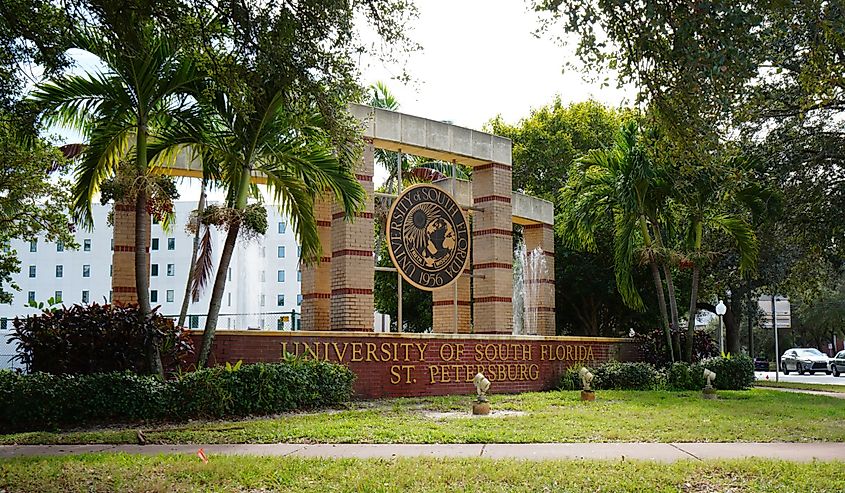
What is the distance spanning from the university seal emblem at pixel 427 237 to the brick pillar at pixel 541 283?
4.82 m

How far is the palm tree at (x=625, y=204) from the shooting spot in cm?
2358

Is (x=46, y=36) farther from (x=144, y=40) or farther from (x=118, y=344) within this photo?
(x=118, y=344)

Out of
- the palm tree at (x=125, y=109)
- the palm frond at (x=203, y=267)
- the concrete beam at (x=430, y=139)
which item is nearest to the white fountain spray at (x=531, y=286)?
the concrete beam at (x=430, y=139)

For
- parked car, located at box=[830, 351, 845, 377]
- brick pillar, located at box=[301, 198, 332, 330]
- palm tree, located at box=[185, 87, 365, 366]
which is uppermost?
palm tree, located at box=[185, 87, 365, 366]

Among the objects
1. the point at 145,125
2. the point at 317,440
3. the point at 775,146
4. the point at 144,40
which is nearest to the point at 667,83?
→ the point at 317,440

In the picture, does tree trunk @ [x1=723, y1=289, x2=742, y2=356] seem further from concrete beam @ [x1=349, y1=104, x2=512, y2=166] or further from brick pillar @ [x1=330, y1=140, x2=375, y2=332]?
brick pillar @ [x1=330, y1=140, x2=375, y2=332]

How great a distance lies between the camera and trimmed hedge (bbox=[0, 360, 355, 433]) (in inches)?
529

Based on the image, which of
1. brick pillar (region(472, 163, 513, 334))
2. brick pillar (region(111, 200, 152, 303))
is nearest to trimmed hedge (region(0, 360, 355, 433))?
brick pillar (region(111, 200, 152, 303))

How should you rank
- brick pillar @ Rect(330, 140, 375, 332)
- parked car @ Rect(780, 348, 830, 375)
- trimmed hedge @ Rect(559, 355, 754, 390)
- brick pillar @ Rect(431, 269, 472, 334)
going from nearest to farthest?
brick pillar @ Rect(330, 140, 375, 332), trimmed hedge @ Rect(559, 355, 754, 390), brick pillar @ Rect(431, 269, 472, 334), parked car @ Rect(780, 348, 830, 375)

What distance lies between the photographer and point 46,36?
1163 cm

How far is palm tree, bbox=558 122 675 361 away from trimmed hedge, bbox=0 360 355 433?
1151 cm

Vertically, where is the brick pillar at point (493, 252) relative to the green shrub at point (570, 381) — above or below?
above

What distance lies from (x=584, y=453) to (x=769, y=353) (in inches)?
2771

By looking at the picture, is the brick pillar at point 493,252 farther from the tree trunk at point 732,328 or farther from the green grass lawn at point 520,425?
the tree trunk at point 732,328
